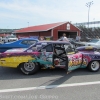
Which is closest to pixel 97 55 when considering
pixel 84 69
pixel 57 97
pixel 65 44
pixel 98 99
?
pixel 84 69

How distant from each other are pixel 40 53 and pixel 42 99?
7.82ft

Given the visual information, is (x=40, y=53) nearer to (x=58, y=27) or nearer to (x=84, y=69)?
(x=84, y=69)

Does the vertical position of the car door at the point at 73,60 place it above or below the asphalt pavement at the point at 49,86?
above

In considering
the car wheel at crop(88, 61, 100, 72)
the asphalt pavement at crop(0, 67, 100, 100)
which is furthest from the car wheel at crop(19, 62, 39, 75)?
the car wheel at crop(88, 61, 100, 72)

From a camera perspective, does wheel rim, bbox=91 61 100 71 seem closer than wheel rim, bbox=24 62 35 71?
No

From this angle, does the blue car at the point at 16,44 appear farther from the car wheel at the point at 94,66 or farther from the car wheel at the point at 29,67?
the car wheel at the point at 94,66

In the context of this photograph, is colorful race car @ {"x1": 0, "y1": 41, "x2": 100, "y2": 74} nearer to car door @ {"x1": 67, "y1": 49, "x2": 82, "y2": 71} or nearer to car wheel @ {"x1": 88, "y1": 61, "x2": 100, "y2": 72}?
car door @ {"x1": 67, "y1": 49, "x2": 82, "y2": 71}

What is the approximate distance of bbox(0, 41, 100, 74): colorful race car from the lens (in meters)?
5.62

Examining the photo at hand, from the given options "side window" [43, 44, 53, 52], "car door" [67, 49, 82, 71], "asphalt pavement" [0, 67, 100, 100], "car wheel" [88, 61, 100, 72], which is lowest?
"asphalt pavement" [0, 67, 100, 100]

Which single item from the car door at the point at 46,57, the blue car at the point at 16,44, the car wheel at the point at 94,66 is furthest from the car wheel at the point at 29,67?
the blue car at the point at 16,44

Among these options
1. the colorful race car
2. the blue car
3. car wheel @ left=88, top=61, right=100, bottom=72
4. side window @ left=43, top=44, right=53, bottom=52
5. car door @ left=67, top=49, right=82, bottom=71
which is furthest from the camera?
the blue car

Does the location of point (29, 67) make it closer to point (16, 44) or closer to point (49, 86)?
point (49, 86)

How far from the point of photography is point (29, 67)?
19.2 feet

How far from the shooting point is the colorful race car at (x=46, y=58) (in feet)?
18.4
